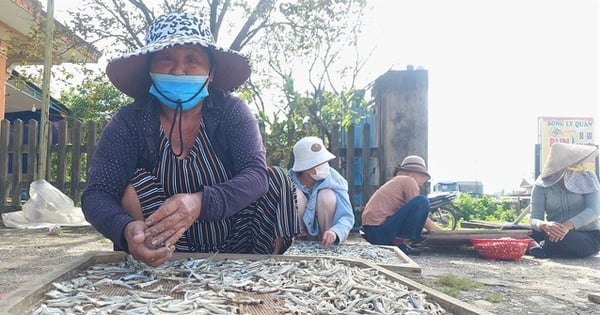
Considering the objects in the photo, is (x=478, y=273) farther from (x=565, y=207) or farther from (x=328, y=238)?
(x=565, y=207)

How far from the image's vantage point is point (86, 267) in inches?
83.3

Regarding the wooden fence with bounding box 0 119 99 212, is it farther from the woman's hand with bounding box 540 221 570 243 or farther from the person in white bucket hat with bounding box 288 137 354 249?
the woman's hand with bounding box 540 221 570 243

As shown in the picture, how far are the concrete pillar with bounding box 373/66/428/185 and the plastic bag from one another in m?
4.27

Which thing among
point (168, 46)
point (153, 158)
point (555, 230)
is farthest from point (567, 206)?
point (168, 46)

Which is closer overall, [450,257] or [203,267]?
[203,267]

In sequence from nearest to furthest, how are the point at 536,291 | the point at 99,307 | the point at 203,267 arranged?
the point at 99,307, the point at 203,267, the point at 536,291

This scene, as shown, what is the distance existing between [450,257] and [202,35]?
12.8ft

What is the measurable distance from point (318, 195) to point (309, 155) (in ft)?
1.05

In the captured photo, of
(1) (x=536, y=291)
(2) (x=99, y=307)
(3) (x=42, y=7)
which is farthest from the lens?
(3) (x=42, y=7)

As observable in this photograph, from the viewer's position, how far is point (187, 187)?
7.77 ft

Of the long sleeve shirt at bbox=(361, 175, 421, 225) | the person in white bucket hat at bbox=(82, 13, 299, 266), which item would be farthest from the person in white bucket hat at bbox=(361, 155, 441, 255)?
the person in white bucket hat at bbox=(82, 13, 299, 266)

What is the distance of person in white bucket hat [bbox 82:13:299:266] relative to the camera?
88.3 inches

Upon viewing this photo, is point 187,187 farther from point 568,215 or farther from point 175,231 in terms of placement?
point 568,215

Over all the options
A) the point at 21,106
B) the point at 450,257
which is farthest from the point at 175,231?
the point at 21,106
